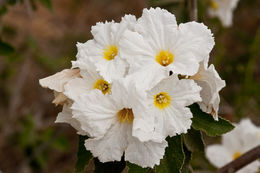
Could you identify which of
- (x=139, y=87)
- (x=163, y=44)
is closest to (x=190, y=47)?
(x=163, y=44)

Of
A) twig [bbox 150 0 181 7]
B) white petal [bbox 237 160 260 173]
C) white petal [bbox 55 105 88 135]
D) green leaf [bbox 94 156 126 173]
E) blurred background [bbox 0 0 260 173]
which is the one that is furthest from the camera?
blurred background [bbox 0 0 260 173]

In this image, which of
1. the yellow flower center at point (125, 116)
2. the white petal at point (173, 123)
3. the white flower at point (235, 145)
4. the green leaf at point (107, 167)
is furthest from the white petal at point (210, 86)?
the white flower at point (235, 145)

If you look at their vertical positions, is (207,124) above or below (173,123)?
below

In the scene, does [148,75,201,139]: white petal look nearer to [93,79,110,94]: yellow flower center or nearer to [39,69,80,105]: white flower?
[93,79,110,94]: yellow flower center

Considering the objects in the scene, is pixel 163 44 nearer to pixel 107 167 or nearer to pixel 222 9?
pixel 107 167

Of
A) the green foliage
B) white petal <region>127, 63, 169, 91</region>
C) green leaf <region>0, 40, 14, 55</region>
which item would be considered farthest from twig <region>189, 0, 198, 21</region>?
the green foliage

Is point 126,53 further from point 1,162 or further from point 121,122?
point 1,162
